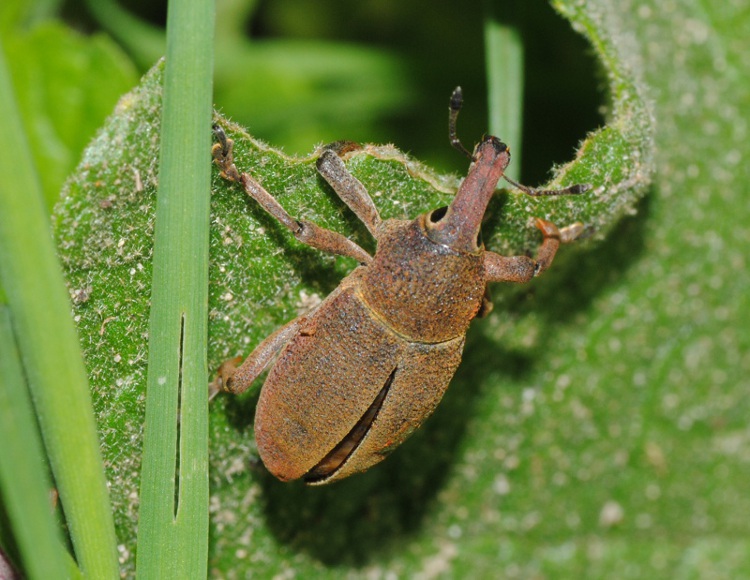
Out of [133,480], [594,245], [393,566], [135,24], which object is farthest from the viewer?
[135,24]

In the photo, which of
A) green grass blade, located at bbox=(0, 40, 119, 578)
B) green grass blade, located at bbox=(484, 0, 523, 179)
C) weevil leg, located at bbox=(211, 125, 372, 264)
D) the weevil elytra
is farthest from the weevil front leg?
green grass blade, located at bbox=(0, 40, 119, 578)

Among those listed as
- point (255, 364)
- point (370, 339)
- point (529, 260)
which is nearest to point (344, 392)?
point (370, 339)

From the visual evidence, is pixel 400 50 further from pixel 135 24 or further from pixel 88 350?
pixel 88 350

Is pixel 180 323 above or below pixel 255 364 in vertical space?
above

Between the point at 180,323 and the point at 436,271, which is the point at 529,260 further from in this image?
the point at 180,323

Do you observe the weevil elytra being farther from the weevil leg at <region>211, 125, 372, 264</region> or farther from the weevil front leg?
the weevil front leg

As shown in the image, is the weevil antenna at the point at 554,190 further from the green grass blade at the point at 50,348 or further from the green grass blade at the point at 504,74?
the green grass blade at the point at 50,348

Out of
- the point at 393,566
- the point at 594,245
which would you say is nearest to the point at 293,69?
the point at 594,245
